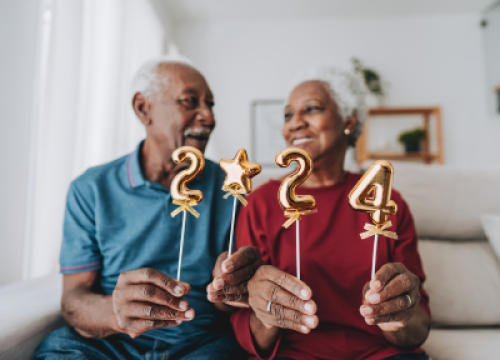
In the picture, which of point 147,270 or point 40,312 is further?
point 40,312

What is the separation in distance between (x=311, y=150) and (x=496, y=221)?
924 millimetres

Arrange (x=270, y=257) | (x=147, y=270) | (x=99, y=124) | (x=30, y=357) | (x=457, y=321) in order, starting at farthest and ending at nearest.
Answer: (x=99, y=124) < (x=457, y=321) < (x=270, y=257) < (x=30, y=357) < (x=147, y=270)

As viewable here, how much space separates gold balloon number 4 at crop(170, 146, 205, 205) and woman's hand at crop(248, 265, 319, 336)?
23 cm

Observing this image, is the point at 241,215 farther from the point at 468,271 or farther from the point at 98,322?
the point at 468,271

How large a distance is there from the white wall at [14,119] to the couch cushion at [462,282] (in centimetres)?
Answer: 163

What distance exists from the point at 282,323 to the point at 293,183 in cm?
31

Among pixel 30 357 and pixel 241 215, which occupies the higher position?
pixel 241 215

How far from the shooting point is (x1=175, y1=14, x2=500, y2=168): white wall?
373cm

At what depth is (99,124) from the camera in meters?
1.93

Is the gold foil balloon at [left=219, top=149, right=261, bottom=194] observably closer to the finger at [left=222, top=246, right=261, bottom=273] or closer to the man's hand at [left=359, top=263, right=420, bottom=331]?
the finger at [left=222, top=246, right=261, bottom=273]

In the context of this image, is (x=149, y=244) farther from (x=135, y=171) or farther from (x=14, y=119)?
(x=14, y=119)

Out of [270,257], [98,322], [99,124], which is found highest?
[99,124]

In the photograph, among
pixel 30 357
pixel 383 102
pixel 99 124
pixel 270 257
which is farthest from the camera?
pixel 383 102

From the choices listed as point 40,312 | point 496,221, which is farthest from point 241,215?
point 496,221
